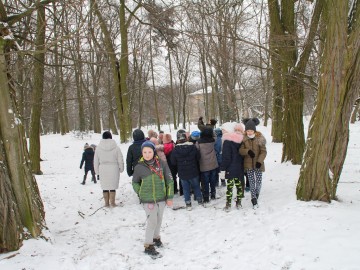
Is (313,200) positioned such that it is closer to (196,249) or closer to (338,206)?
(338,206)

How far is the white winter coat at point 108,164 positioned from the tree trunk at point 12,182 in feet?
8.37

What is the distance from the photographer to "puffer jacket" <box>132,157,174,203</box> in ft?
16.5

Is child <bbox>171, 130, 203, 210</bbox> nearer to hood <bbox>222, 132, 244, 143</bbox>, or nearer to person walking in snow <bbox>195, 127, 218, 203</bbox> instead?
person walking in snow <bbox>195, 127, 218, 203</bbox>

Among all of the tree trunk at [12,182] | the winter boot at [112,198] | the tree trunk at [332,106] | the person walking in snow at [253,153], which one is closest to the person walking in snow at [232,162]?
the person walking in snow at [253,153]

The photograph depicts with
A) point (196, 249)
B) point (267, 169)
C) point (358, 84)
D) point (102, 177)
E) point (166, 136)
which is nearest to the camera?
point (196, 249)

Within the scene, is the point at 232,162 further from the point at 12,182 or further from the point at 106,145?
the point at 12,182

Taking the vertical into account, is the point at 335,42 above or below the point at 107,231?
above

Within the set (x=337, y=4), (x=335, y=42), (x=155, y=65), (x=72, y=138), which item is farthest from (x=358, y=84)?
(x=155, y=65)

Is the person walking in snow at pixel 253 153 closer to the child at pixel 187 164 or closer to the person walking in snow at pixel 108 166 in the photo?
the child at pixel 187 164

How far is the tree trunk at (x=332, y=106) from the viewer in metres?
5.43

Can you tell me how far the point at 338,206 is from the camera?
18.7 ft

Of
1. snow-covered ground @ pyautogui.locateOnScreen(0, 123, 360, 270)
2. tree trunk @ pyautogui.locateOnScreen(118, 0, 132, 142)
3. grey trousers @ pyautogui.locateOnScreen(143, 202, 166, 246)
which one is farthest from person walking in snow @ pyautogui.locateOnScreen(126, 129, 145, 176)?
tree trunk @ pyautogui.locateOnScreen(118, 0, 132, 142)

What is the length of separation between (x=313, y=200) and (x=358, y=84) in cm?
217

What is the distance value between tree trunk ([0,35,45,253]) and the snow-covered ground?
0.22 metres
